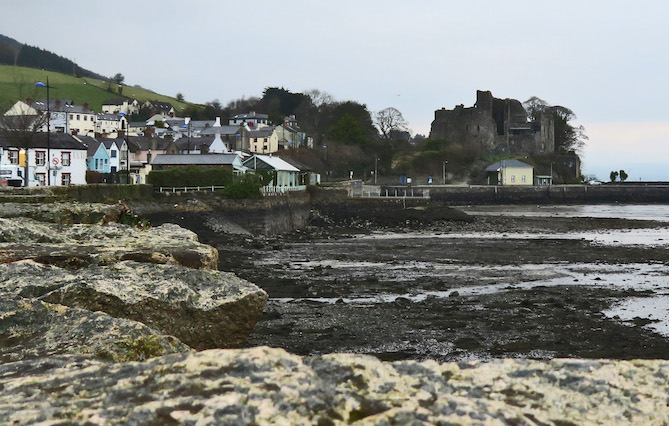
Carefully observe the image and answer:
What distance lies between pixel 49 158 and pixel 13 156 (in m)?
3.40

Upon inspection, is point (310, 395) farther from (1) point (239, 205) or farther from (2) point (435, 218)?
(2) point (435, 218)

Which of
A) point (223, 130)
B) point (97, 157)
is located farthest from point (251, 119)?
point (97, 157)

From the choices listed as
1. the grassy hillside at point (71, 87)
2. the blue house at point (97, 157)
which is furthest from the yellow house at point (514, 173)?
the grassy hillside at point (71, 87)

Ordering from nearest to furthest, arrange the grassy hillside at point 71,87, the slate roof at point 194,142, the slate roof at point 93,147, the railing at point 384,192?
1. the slate roof at point 93,147
2. the railing at point 384,192
3. the slate roof at point 194,142
4. the grassy hillside at point 71,87

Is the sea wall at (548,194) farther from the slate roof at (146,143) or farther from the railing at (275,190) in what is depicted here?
the slate roof at (146,143)

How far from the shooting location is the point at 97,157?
6925 centimetres

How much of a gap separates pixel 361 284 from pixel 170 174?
94.6 feet

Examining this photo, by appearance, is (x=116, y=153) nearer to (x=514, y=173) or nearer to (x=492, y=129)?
(x=514, y=173)

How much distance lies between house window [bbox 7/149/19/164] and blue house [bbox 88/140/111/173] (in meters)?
17.6

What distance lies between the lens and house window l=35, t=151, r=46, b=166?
51.1 m

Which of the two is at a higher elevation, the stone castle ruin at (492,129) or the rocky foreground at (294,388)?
the stone castle ruin at (492,129)

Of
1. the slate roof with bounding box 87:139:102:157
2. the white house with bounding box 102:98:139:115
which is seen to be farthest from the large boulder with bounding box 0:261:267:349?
the white house with bounding box 102:98:139:115

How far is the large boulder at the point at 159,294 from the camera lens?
684 centimetres

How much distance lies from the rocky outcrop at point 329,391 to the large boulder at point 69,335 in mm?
955
